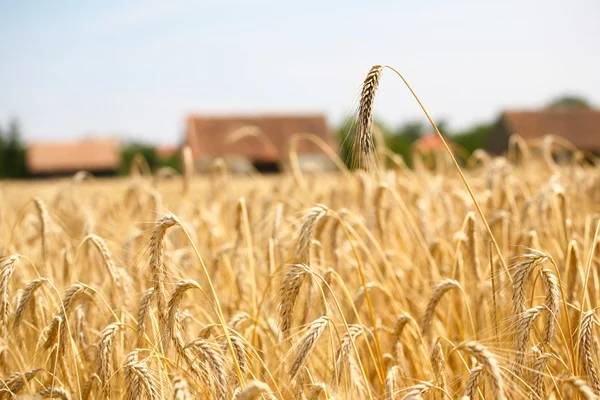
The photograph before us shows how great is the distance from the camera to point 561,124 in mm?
39000

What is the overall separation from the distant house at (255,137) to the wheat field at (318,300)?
30.5 meters

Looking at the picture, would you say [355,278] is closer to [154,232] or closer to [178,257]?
[178,257]

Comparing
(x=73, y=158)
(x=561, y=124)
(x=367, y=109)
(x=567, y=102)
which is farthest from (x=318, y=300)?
(x=567, y=102)

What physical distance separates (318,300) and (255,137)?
35.9 m

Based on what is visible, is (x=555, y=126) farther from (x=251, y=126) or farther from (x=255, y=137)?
(x=251, y=126)

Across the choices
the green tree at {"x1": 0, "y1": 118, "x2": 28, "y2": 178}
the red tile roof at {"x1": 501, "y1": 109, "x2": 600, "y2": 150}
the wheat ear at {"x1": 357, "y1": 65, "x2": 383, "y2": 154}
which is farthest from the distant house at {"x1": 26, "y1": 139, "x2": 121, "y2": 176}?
the wheat ear at {"x1": 357, "y1": 65, "x2": 383, "y2": 154}

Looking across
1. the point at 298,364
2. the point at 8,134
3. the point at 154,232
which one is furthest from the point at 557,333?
the point at 8,134

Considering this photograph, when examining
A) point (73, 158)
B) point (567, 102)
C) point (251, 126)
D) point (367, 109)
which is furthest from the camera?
point (567, 102)

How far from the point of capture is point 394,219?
4.32 m

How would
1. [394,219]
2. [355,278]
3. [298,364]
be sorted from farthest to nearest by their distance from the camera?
[394,219], [355,278], [298,364]

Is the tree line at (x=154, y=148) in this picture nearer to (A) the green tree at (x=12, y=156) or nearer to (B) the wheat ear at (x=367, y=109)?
(A) the green tree at (x=12, y=156)

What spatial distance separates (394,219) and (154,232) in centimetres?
275

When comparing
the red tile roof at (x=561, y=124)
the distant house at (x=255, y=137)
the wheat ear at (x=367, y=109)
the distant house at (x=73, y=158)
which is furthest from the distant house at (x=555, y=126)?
the wheat ear at (x=367, y=109)

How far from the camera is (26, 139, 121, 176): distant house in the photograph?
155 ft
